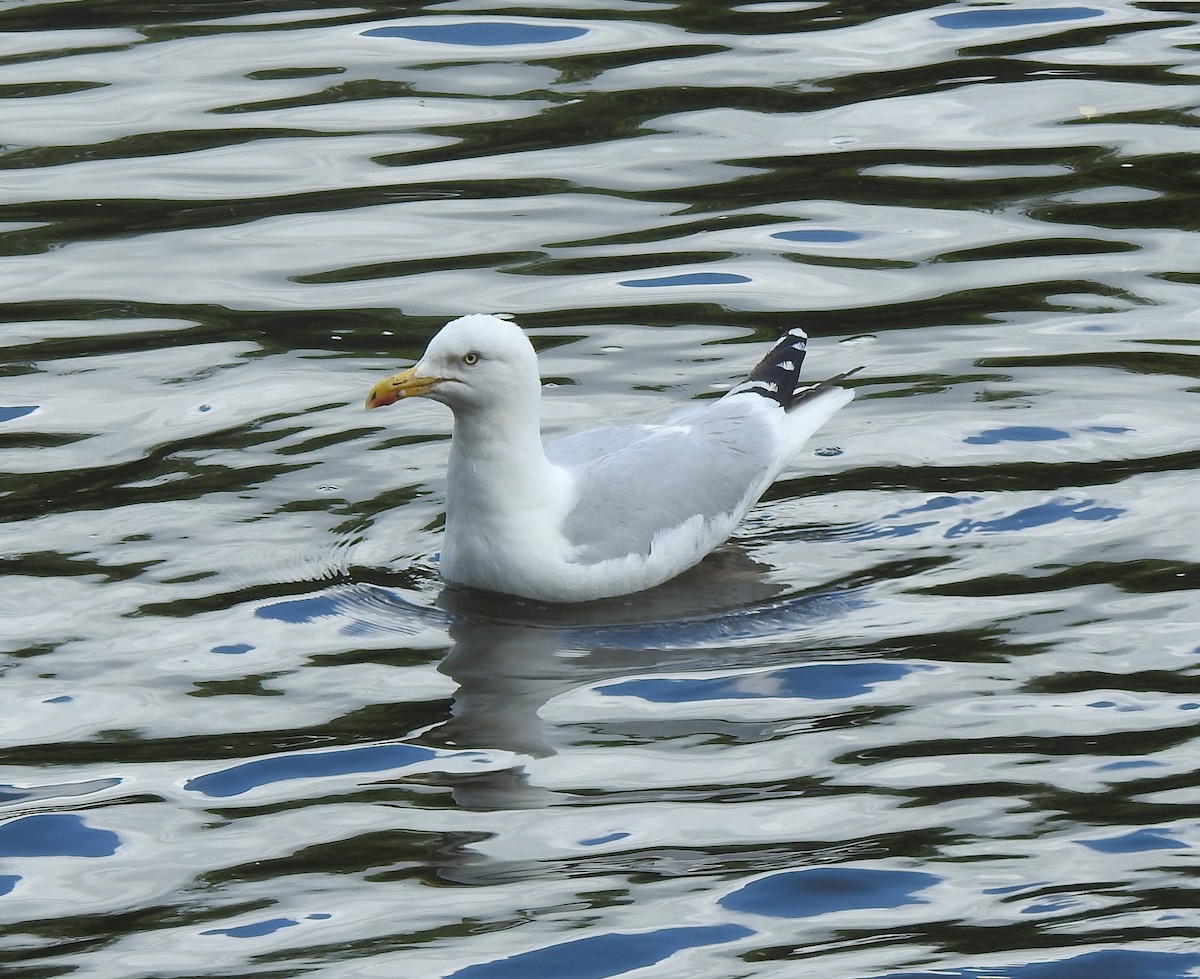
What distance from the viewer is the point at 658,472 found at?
8.36 metres

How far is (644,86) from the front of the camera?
12977 millimetres

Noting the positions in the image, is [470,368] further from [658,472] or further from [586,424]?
[586,424]

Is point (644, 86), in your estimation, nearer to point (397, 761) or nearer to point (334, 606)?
point (334, 606)

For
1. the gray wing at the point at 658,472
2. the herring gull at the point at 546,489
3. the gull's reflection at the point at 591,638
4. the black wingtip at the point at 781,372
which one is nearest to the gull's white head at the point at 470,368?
the herring gull at the point at 546,489

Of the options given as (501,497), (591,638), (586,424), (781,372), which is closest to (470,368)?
(501,497)

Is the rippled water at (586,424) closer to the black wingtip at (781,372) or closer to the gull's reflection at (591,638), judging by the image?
the gull's reflection at (591,638)

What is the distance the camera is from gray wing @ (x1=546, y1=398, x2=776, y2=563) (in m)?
8.12

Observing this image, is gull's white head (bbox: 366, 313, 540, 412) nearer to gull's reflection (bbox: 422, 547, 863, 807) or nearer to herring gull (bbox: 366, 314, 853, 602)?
herring gull (bbox: 366, 314, 853, 602)

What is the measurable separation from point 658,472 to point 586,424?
118cm

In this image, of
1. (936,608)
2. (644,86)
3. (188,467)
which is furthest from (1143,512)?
(644,86)

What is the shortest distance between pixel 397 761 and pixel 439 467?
256 cm

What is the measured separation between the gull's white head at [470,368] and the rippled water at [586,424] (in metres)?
0.75

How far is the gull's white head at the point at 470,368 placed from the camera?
7.85 meters

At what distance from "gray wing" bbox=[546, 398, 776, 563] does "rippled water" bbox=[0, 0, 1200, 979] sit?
248mm
